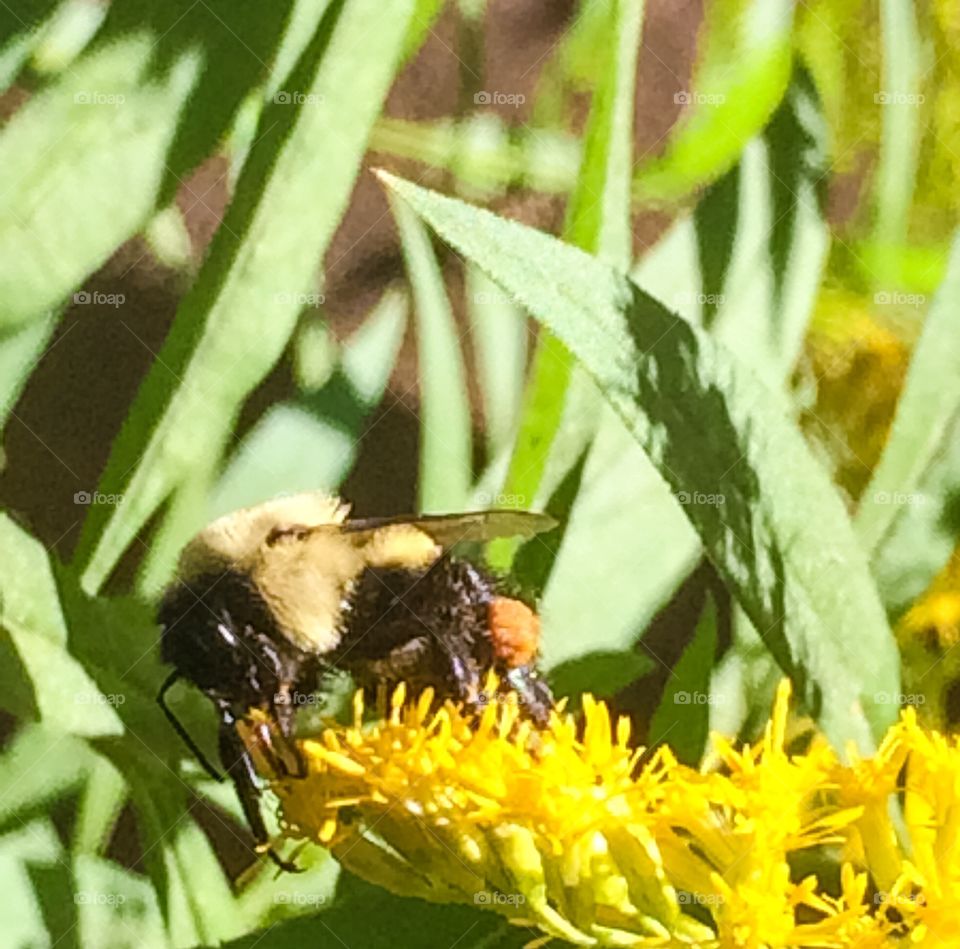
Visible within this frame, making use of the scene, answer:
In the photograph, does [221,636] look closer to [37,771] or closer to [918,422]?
[37,771]

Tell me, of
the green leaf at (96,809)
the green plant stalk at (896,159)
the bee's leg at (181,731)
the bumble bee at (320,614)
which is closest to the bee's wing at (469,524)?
the bumble bee at (320,614)

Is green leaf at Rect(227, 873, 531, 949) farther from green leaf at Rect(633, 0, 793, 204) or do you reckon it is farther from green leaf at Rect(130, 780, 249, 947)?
green leaf at Rect(633, 0, 793, 204)

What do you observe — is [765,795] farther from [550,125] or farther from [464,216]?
[550,125]

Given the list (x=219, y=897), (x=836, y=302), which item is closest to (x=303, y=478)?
(x=219, y=897)

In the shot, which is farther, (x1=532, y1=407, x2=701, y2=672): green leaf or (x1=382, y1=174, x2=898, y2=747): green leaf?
(x1=532, y1=407, x2=701, y2=672): green leaf

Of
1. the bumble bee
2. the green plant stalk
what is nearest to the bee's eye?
the bumble bee
